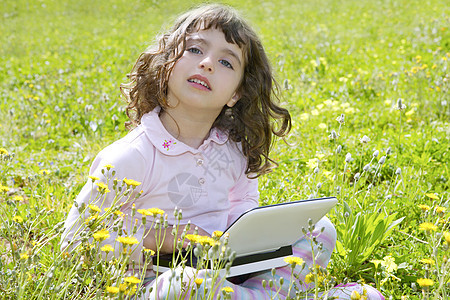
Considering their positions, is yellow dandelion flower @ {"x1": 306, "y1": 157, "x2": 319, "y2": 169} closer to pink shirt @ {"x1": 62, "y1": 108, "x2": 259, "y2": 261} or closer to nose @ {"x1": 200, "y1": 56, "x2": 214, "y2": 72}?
pink shirt @ {"x1": 62, "y1": 108, "x2": 259, "y2": 261}

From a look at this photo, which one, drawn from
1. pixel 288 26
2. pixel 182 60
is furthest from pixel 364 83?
pixel 288 26

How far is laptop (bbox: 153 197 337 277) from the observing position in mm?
1978

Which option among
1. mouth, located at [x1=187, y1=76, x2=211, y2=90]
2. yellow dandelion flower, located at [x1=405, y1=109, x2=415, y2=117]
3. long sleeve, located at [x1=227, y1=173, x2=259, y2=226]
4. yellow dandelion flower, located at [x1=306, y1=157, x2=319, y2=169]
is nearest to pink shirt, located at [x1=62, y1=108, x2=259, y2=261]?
long sleeve, located at [x1=227, y1=173, x2=259, y2=226]

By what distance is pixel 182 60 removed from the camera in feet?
8.12

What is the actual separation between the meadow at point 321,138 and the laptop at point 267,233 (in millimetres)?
251

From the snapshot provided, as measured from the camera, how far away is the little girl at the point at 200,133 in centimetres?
234

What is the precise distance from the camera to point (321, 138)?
415cm

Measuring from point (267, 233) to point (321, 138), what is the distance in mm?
2136

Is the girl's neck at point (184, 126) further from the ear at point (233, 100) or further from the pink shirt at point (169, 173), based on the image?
the ear at point (233, 100)

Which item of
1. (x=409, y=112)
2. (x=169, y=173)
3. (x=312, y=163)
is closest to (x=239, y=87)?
(x=169, y=173)

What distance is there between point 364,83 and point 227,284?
3.88 meters

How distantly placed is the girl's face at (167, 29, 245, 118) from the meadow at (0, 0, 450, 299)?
63 cm

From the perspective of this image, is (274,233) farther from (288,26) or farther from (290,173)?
(288,26)

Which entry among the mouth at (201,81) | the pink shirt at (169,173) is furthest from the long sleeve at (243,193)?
the mouth at (201,81)
